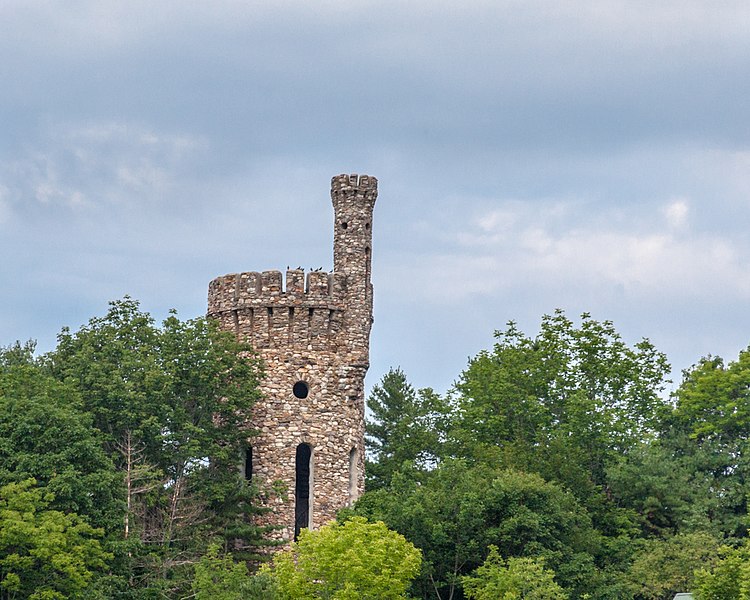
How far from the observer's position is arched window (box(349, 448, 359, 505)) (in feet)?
225

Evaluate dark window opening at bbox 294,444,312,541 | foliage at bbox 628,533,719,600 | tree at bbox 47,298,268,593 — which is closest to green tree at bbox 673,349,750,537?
foliage at bbox 628,533,719,600

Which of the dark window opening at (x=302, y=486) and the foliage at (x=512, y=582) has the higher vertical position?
the dark window opening at (x=302, y=486)

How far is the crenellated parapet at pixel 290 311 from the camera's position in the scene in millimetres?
69062

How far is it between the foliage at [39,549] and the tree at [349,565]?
663 centimetres

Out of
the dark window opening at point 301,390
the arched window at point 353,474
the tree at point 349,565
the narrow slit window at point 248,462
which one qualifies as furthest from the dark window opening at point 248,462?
the tree at point 349,565

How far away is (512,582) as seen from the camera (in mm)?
60875

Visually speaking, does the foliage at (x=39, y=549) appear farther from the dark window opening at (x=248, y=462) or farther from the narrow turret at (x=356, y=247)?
the narrow turret at (x=356, y=247)

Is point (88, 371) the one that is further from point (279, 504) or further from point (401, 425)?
point (401, 425)

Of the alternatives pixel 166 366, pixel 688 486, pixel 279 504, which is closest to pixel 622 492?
pixel 688 486

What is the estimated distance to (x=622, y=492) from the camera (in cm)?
7238

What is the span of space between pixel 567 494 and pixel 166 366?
50.7 feet

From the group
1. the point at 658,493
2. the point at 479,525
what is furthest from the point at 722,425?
the point at 479,525

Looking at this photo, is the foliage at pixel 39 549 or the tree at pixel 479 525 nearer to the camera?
the foliage at pixel 39 549

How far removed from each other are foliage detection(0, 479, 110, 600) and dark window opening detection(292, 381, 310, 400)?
13.6 metres
